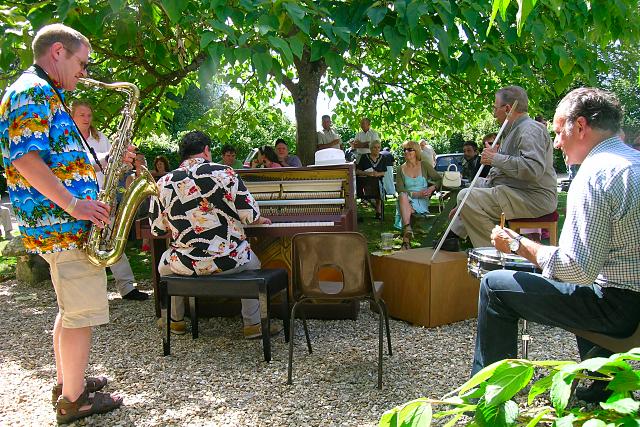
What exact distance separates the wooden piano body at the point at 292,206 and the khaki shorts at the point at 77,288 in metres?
1.79

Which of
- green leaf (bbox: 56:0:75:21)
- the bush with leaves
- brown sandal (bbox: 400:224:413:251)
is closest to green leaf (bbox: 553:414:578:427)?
the bush with leaves

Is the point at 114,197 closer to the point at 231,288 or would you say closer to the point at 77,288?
the point at 77,288

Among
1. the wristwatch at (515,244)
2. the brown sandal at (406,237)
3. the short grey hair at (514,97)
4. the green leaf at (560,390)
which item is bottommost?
the brown sandal at (406,237)

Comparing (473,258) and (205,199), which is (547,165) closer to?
(473,258)

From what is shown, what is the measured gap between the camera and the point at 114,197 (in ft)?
11.1

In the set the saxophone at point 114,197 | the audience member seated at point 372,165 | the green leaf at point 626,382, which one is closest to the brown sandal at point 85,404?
the saxophone at point 114,197

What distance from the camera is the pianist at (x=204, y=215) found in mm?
Answer: 4219

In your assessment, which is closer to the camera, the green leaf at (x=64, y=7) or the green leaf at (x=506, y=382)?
the green leaf at (x=506, y=382)

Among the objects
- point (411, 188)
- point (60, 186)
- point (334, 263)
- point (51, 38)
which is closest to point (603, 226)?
point (334, 263)

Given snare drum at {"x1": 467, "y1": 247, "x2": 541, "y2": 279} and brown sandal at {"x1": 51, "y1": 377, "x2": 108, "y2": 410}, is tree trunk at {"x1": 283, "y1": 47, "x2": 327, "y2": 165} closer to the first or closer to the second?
snare drum at {"x1": 467, "y1": 247, "x2": 541, "y2": 279}

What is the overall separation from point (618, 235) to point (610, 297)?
0.98 feet

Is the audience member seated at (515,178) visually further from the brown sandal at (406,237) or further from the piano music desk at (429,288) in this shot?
the brown sandal at (406,237)

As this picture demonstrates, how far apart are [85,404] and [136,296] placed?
9.32 ft

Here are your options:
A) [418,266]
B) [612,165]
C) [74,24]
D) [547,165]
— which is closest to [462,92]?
[547,165]
